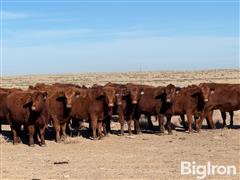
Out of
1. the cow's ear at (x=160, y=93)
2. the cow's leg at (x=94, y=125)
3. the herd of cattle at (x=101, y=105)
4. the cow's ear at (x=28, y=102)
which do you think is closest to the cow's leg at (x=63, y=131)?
the herd of cattle at (x=101, y=105)

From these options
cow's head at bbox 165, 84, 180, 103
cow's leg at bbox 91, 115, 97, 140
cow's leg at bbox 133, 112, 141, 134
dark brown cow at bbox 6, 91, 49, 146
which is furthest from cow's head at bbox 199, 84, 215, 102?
dark brown cow at bbox 6, 91, 49, 146

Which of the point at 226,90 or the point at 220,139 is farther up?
the point at 226,90

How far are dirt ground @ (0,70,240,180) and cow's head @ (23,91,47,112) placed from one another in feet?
4.03

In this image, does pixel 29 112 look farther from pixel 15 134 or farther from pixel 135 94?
pixel 135 94

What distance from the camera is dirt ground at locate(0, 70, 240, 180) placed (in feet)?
37.7

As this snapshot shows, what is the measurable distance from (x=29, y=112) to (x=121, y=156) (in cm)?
386

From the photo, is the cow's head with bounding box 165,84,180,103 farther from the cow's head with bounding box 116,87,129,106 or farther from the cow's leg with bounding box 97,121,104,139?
the cow's leg with bounding box 97,121,104,139

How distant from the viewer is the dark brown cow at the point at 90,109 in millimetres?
17859

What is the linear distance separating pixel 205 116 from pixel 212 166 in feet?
26.4

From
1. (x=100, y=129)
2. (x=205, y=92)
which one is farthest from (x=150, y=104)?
(x=100, y=129)

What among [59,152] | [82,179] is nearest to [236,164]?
[82,179]

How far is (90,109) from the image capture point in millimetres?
17906

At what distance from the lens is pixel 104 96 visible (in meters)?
18.0

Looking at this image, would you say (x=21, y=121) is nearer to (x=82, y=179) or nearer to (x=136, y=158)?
(x=136, y=158)
